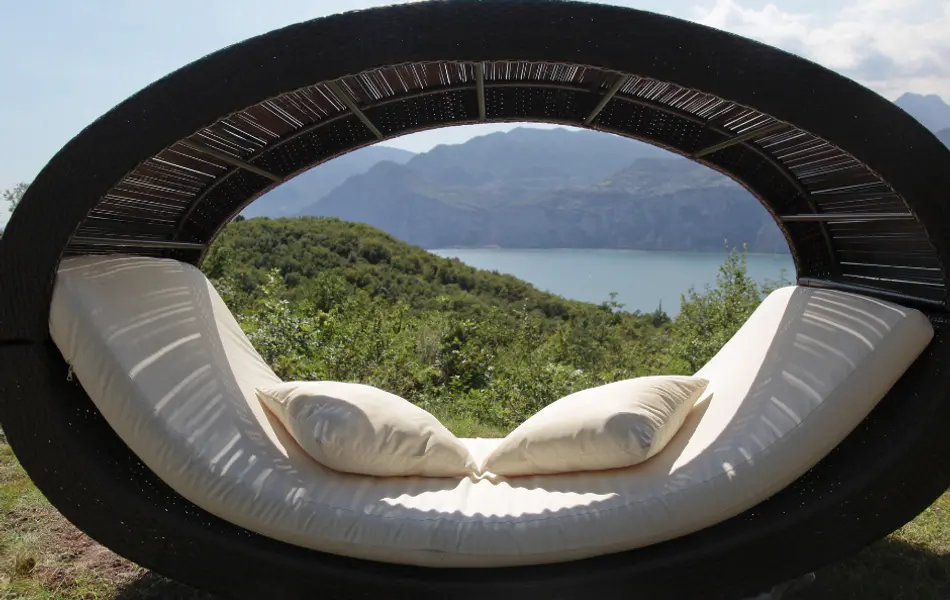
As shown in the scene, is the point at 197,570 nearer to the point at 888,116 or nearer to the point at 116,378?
the point at 116,378

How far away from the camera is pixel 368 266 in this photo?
1466 cm

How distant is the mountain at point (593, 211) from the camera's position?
50.3 metres

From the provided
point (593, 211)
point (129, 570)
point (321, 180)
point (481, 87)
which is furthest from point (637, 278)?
point (321, 180)

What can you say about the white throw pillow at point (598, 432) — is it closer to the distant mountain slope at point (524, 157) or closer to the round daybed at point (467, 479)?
the round daybed at point (467, 479)

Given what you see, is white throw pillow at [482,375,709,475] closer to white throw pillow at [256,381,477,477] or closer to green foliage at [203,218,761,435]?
white throw pillow at [256,381,477,477]

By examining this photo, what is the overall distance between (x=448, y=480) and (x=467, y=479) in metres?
0.06

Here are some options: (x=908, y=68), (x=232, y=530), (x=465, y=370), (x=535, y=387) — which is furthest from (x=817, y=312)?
(x=908, y=68)

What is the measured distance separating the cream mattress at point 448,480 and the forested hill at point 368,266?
917 centimetres

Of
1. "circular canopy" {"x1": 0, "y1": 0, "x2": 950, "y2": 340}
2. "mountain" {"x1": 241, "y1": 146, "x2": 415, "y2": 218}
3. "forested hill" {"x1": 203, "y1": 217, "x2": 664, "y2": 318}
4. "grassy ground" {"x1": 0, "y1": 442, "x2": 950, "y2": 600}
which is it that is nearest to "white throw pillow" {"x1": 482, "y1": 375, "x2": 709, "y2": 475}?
"grassy ground" {"x1": 0, "y1": 442, "x2": 950, "y2": 600}

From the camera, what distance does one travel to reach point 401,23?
1545 millimetres

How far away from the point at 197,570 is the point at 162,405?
45 centimetres

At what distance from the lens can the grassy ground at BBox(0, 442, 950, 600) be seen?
1.95 metres

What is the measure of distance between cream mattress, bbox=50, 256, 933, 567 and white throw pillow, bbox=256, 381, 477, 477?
1.9 inches

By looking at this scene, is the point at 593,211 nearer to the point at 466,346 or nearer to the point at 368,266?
the point at 368,266
